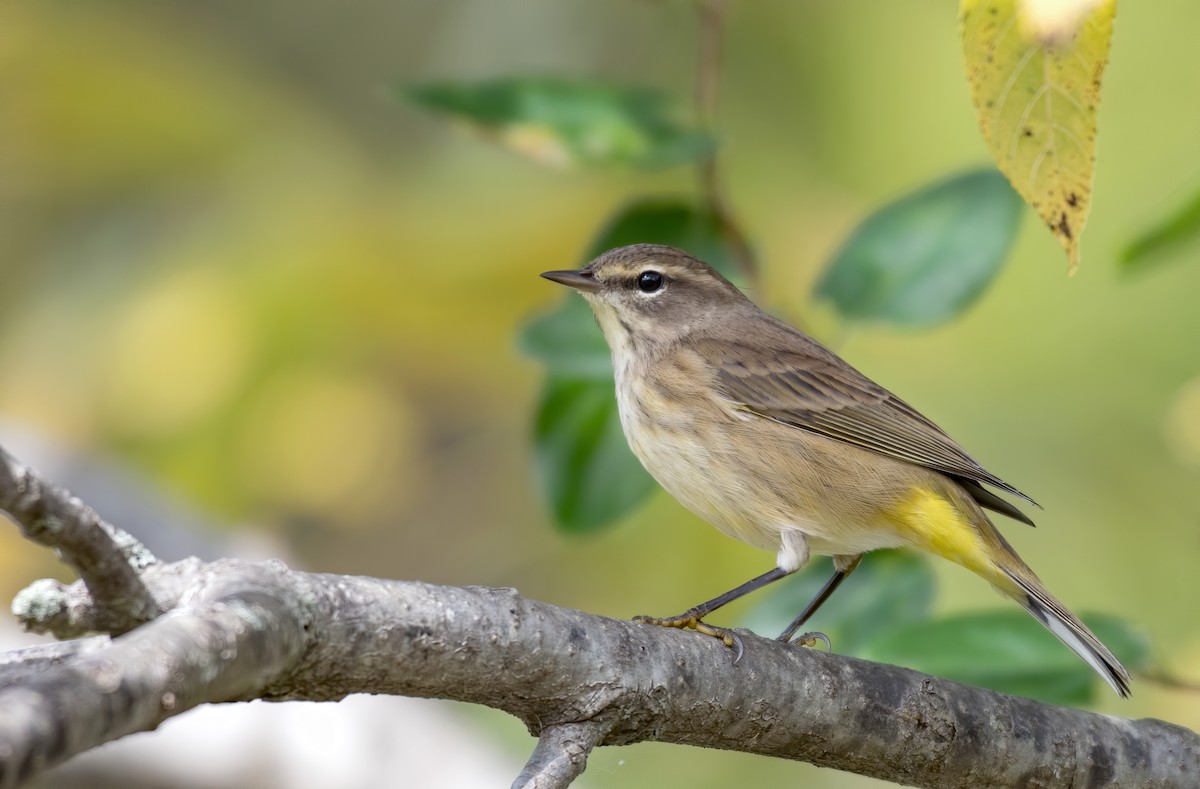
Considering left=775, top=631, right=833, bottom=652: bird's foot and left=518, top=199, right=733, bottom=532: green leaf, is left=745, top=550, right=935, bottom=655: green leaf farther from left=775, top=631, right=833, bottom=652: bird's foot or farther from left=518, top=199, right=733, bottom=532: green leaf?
left=518, top=199, right=733, bottom=532: green leaf

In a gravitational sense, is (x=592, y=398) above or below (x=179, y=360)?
below

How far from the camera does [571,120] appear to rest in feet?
11.5

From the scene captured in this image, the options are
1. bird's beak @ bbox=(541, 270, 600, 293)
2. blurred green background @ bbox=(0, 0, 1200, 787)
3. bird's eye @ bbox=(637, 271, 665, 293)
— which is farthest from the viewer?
blurred green background @ bbox=(0, 0, 1200, 787)

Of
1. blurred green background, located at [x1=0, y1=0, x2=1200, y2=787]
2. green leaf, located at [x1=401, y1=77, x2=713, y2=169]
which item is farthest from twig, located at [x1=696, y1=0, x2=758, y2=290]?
blurred green background, located at [x1=0, y1=0, x2=1200, y2=787]

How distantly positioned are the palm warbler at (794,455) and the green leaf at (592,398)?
0.10 m

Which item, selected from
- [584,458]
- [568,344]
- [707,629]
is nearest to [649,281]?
[568,344]

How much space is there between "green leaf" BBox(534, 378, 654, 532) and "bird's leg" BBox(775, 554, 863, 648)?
597 mm

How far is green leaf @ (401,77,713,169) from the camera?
3396 mm

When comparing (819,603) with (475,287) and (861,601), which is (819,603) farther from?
(475,287)

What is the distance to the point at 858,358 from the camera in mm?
5570

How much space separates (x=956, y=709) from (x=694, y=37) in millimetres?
4795

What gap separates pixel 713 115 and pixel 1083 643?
1.91 metres

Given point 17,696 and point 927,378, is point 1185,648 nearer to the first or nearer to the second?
point 927,378

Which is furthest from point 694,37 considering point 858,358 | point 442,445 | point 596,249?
point 596,249
